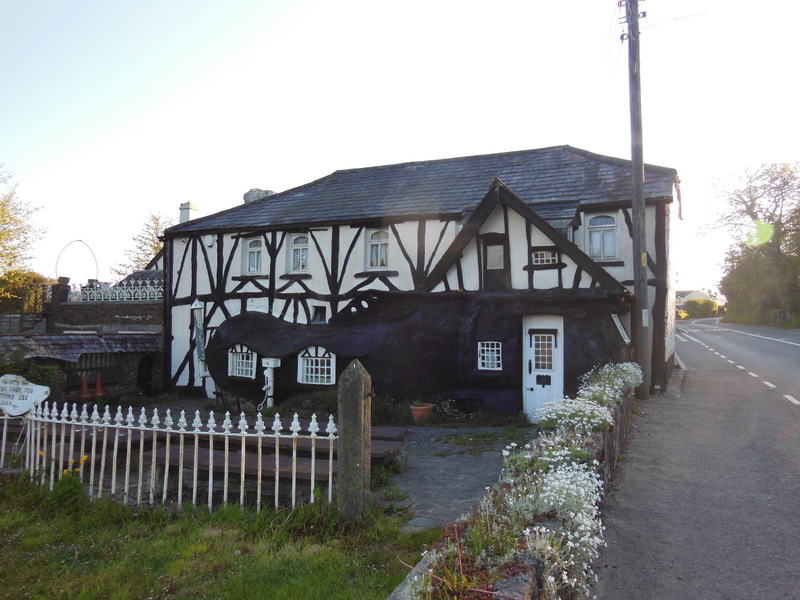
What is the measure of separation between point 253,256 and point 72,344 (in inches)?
238

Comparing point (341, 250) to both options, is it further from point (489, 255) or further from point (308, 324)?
point (489, 255)

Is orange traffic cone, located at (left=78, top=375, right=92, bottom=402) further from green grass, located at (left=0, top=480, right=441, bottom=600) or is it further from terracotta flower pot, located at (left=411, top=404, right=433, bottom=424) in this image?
green grass, located at (left=0, top=480, right=441, bottom=600)

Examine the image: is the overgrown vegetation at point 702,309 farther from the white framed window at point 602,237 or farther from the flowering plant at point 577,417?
the flowering plant at point 577,417

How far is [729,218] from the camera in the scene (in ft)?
146

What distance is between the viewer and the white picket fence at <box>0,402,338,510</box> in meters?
5.75

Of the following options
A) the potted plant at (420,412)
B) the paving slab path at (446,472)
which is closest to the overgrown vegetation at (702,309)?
the potted plant at (420,412)

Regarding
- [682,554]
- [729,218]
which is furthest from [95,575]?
[729,218]

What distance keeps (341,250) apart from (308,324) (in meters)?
2.51

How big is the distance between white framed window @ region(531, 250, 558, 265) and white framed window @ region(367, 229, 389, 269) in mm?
4827

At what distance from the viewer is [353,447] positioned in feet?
17.0

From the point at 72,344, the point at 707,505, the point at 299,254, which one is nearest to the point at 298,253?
the point at 299,254

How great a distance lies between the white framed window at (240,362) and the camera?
16.3 m

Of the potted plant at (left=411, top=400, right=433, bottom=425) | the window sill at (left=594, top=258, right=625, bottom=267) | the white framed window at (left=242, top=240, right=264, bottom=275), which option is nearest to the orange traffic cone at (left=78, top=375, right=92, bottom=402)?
the white framed window at (left=242, top=240, right=264, bottom=275)

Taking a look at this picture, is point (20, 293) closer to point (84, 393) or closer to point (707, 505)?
point (84, 393)
